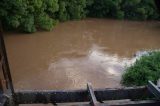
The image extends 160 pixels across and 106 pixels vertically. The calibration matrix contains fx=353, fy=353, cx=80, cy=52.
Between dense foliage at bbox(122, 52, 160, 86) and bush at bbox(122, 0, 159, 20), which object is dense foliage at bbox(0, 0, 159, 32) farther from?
dense foliage at bbox(122, 52, 160, 86)

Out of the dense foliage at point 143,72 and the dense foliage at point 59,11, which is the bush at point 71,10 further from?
the dense foliage at point 143,72

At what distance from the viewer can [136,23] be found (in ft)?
93.3

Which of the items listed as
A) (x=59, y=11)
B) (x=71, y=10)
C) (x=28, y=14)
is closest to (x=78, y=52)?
(x=28, y=14)

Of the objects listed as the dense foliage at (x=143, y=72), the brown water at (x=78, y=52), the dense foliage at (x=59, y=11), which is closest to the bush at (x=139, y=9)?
the dense foliage at (x=59, y=11)

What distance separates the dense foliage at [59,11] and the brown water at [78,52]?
0.62m

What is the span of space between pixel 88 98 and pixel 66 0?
2169 centimetres

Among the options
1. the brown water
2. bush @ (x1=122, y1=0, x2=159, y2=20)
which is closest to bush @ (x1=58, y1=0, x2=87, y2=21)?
the brown water

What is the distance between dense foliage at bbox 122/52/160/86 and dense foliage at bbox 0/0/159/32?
6.08m

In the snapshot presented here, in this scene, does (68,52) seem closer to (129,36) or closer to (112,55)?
(112,55)

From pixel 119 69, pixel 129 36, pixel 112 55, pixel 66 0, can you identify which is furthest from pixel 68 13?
pixel 119 69

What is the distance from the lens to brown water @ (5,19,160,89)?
17.1 meters

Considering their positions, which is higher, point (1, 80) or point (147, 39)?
point (1, 80)

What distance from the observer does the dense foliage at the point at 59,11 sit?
21.0 meters

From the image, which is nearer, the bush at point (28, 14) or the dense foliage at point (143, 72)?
the dense foliage at point (143, 72)
